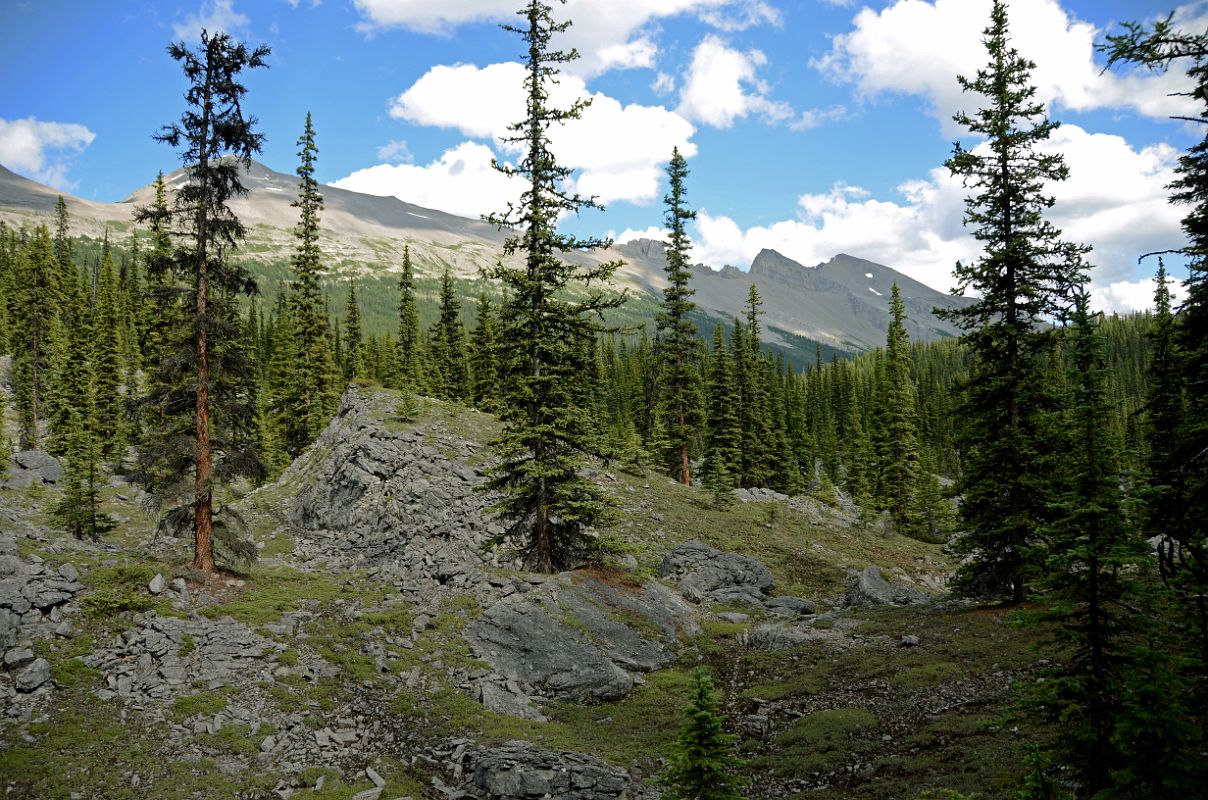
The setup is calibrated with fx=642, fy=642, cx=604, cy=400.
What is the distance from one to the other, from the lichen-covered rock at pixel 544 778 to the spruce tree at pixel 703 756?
14.1ft

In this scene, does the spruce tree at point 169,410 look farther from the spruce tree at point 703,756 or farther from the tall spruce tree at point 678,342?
the tall spruce tree at point 678,342

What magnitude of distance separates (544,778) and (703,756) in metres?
5.35

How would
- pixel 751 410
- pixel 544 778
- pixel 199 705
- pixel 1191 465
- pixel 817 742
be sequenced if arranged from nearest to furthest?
pixel 1191 465 < pixel 544 778 < pixel 817 742 < pixel 199 705 < pixel 751 410

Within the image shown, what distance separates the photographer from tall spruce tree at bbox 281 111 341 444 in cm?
4769

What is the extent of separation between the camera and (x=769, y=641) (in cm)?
2112

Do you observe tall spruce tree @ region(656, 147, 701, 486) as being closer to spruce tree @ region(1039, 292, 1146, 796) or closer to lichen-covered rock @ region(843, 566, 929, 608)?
lichen-covered rock @ region(843, 566, 929, 608)

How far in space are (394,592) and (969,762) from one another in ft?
60.0

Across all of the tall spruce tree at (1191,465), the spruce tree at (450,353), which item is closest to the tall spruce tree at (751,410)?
the spruce tree at (450,353)

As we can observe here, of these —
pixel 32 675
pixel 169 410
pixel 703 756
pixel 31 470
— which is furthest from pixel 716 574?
pixel 31 470

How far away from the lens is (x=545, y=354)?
22922 millimetres

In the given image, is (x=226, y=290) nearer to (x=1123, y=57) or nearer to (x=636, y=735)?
(x=636, y=735)

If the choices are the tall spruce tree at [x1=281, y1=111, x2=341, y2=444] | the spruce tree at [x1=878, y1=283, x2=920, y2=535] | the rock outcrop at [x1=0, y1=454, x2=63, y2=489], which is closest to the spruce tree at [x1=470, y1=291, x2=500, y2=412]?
the tall spruce tree at [x1=281, y1=111, x2=341, y2=444]

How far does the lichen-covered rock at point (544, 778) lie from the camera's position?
1275 centimetres

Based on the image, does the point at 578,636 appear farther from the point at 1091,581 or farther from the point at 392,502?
the point at 392,502
